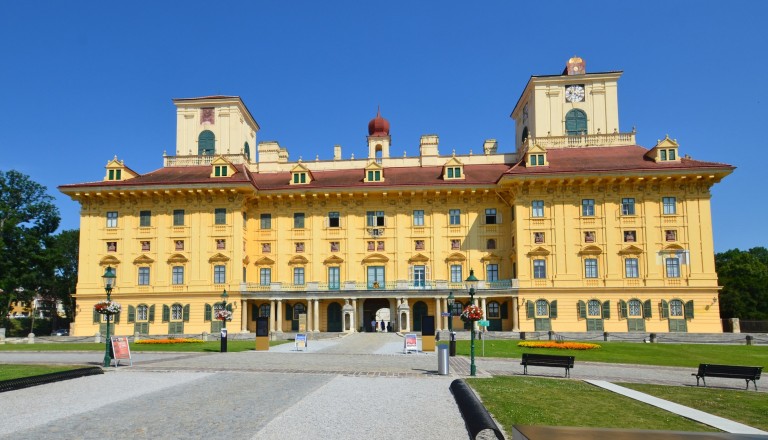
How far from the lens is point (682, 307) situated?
50.2 m

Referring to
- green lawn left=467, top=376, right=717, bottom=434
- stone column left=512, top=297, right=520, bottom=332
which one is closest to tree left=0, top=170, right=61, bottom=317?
stone column left=512, top=297, right=520, bottom=332

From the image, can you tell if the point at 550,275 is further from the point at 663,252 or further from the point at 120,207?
the point at 120,207

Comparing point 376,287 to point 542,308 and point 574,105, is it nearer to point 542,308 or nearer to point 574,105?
point 542,308

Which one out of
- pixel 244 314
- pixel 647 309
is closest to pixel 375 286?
pixel 244 314

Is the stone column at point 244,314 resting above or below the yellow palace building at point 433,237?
below

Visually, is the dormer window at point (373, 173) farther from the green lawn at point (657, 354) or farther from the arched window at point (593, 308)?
the green lawn at point (657, 354)

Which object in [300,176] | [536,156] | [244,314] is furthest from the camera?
[300,176]

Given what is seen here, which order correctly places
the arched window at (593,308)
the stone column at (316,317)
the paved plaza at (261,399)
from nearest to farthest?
the paved plaza at (261,399) → the arched window at (593,308) → the stone column at (316,317)

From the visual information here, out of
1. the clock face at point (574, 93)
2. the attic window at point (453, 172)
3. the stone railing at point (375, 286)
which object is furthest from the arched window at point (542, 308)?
the clock face at point (574, 93)

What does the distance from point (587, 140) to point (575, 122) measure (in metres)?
2.47

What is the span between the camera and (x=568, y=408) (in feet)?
43.1

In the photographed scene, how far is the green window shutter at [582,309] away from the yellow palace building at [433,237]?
11cm

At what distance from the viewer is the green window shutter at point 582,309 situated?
51.2 meters

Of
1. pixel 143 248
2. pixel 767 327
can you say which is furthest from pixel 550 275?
pixel 143 248
